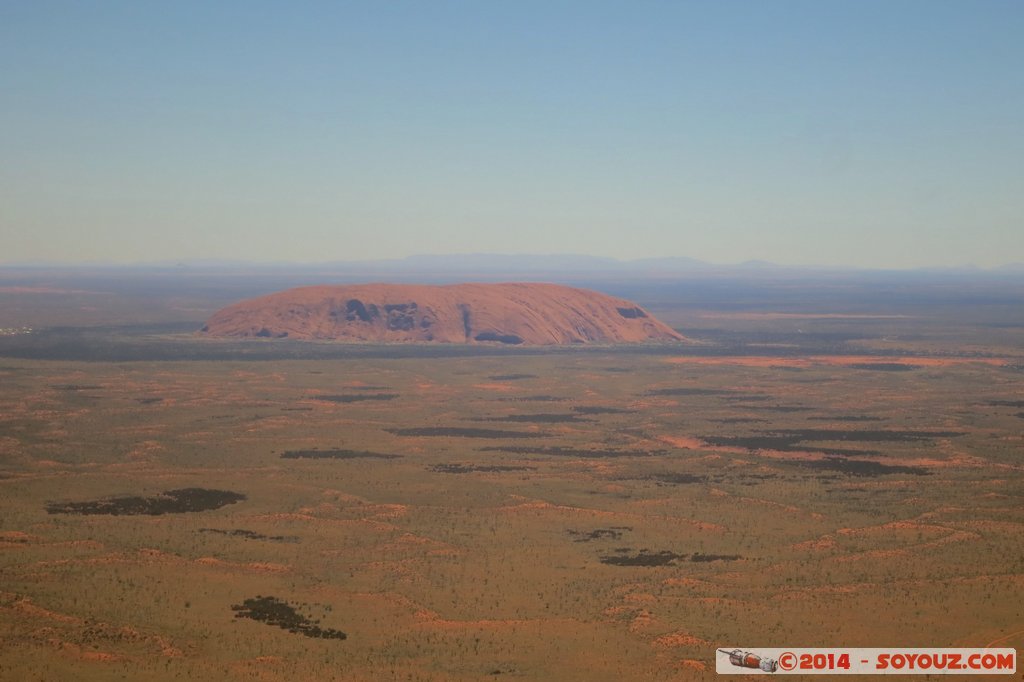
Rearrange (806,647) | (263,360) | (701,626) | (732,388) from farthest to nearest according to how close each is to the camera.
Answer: (263,360) → (732,388) → (701,626) → (806,647)

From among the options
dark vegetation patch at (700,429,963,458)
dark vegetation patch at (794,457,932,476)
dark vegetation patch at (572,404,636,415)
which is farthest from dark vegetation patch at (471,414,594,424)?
dark vegetation patch at (794,457,932,476)

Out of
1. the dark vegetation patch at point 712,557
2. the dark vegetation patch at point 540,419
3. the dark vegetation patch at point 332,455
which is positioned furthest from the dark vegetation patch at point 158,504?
the dark vegetation patch at point 540,419

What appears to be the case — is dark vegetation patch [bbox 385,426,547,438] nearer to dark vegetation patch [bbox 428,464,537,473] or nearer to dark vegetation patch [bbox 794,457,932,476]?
Answer: dark vegetation patch [bbox 428,464,537,473]

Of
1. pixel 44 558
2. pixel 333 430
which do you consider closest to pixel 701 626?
pixel 44 558

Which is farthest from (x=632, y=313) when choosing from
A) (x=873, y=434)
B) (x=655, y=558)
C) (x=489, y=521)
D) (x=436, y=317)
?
(x=655, y=558)

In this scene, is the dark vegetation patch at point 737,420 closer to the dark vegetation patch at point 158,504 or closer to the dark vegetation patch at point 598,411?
the dark vegetation patch at point 598,411

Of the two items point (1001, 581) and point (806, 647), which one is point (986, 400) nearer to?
point (1001, 581)

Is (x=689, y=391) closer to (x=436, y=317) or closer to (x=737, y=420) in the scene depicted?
(x=737, y=420)
